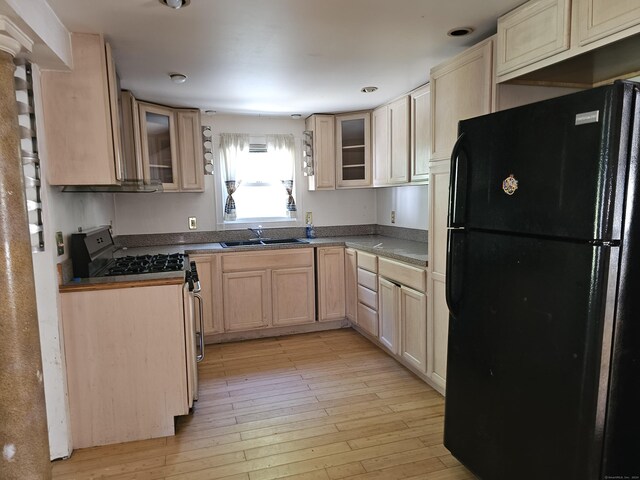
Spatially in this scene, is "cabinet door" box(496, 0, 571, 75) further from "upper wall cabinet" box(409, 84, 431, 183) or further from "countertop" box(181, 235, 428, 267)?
"countertop" box(181, 235, 428, 267)

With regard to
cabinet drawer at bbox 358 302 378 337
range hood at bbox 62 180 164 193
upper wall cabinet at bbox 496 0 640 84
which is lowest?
cabinet drawer at bbox 358 302 378 337

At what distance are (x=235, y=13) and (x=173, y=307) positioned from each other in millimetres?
1611

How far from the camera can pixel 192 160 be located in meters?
3.91

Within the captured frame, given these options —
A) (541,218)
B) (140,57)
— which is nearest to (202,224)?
(140,57)

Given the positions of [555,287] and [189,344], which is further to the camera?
[189,344]

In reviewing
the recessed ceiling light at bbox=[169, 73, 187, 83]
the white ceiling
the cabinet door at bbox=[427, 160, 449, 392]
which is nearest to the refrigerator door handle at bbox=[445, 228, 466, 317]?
the cabinet door at bbox=[427, 160, 449, 392]

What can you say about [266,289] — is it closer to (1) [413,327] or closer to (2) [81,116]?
(1) [413,327]

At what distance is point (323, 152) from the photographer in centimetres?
427

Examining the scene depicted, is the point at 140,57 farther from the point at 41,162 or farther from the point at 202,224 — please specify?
the point at 202,224

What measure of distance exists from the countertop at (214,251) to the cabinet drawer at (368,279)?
209 millimetres

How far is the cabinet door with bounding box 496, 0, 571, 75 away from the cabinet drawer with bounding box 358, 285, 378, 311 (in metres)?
Answer: 2.07

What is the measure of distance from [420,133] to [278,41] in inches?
54.3

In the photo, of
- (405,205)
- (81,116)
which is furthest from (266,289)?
(81,116)

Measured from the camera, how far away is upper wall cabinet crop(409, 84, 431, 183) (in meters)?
3.13
